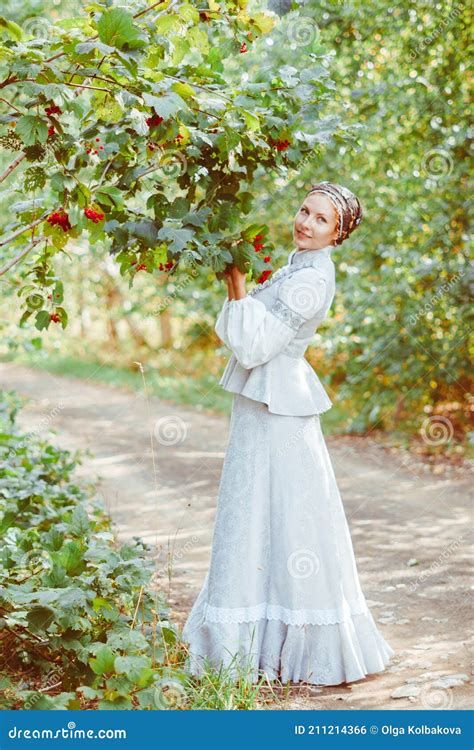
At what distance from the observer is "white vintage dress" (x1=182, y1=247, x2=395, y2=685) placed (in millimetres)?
3230

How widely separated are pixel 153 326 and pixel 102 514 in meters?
9.89

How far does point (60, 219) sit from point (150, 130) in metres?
0.46

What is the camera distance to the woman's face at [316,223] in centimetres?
319

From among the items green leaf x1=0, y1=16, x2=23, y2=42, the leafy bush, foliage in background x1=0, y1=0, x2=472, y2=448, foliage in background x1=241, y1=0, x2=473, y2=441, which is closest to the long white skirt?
the leafy bush

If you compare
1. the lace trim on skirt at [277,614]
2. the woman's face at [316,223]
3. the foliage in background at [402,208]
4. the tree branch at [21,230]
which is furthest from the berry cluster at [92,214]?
the foliage in background at [402,208]

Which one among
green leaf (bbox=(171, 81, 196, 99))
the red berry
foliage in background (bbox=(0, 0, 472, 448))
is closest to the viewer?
the red berry

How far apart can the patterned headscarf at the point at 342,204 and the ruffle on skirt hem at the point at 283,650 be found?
1.55 metres

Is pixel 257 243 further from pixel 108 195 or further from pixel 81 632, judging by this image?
pixel 81 632

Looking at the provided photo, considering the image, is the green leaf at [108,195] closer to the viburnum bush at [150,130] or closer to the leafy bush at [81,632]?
the viburnum bush at [150,130]

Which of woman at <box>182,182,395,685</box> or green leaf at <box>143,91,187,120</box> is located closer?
green leaf at <box>143,91,187,120</box>

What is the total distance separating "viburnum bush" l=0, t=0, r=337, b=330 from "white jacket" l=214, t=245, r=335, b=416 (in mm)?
135

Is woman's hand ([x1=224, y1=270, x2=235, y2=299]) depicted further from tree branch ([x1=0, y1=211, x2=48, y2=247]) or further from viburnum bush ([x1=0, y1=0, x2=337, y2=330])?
tree branch ([x1=0, y1=211, x2=48, y2=247])

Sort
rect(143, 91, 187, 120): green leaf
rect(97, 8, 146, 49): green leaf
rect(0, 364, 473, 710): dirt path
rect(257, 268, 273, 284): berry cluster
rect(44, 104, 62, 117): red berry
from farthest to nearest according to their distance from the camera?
1. rect(0, 364, 473, 710): dirt path
2. rect(257, 268, 273, 284): berry cluster
3. rect(44, 104, 62, 117): red berry
4. rect(143, 91, 187, 120): green leaf
5. rect(97, 8, 146, 49): green leaf

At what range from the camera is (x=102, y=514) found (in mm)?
5750
